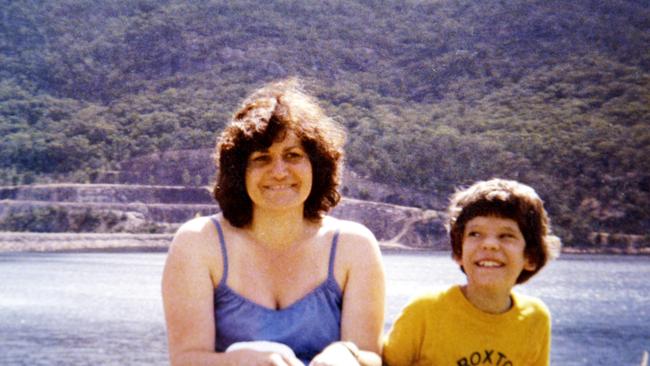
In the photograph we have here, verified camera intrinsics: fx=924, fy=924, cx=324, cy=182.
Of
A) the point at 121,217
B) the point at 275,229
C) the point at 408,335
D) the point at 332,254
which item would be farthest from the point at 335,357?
the point at 121,217

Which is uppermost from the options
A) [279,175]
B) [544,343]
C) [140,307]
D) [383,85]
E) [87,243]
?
[383,85]

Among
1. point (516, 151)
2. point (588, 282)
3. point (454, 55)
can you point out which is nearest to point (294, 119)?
point (588, 282)

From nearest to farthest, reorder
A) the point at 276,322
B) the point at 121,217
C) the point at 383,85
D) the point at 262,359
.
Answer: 1. the point at 262,359
2. the point at 276,322
3. the point at 121,217
4. the point at 383,85

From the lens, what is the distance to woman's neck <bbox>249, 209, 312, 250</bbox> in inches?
129

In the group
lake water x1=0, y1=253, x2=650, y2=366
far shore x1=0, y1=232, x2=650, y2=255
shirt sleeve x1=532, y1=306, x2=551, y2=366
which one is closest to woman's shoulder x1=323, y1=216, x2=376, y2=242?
shirt sleeve x1=532, y1=306, x2=551, y2=366

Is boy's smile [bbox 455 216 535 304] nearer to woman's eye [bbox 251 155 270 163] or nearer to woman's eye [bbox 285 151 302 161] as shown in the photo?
woman's eye [bbox 285 151 302 161]

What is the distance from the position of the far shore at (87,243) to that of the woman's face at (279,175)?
185ft

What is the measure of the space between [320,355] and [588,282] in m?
42.4

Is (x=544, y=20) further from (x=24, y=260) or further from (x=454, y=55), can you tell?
(x=24, y=260)

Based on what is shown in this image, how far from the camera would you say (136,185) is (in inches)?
2527

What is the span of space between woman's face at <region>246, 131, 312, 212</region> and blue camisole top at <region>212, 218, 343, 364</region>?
0.23 metres

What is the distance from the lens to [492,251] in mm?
3182

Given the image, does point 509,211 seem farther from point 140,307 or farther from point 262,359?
point 140,307

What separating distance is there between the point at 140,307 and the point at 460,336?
28219 mm
